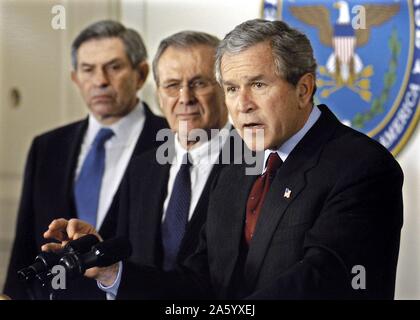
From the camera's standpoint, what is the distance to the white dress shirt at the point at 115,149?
8.28 feet

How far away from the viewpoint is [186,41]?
2.35 m

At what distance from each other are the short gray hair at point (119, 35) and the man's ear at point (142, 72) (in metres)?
0.02

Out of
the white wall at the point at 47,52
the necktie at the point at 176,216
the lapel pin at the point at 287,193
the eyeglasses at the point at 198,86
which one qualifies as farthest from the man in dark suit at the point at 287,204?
the white wall at the point at 47,52

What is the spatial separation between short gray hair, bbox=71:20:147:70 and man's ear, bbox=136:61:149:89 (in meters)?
0.02

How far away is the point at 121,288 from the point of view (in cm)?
215

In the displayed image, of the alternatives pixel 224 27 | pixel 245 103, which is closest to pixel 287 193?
pixel 245 103

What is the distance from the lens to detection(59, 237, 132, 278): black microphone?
5.83 feet

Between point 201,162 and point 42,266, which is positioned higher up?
point 201,162

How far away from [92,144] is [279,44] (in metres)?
0.89

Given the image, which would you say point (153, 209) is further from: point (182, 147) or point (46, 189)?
point (46, 189)

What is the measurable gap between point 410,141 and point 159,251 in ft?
2.94

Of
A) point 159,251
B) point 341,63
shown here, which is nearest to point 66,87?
point 159,251

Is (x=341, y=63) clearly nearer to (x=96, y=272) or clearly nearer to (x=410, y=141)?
(x=410, y=141)

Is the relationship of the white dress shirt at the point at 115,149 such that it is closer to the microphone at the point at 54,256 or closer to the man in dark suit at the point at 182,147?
the man in dark suit at the point at 182,147
